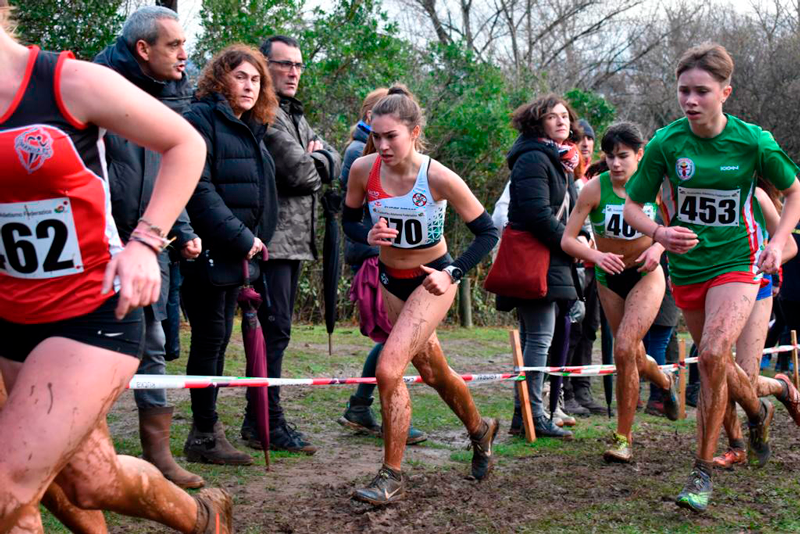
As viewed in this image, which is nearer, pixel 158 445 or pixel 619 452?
pixel 158 445

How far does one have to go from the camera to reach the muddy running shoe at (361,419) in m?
6.68

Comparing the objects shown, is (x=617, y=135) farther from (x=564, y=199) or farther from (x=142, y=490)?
(x=142, y=490)

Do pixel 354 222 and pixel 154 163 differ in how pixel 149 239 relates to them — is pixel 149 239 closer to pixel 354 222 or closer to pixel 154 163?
pixel 154 163

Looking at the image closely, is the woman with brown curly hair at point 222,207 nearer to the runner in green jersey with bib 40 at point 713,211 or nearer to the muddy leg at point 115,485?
the muddy leg at point 115,485

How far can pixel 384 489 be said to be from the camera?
4.63 meters

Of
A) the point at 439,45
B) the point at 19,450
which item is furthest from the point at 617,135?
the point at 439,45

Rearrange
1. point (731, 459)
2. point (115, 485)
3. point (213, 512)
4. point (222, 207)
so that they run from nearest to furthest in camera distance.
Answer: point (115, 485), point (213, 512), point (222, 207), point (731, 459)

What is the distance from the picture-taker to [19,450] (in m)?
2.62

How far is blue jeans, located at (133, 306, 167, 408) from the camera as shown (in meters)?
4.83

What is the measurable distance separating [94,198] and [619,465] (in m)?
4.06

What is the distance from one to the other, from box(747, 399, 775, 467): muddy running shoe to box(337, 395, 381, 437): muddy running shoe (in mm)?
2475

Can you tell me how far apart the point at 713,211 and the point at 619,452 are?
1673mm

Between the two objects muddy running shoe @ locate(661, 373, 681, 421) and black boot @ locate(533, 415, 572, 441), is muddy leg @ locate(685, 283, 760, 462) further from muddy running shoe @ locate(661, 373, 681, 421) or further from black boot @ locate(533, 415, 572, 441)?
muddy running shoe @ locate(661, 373, 681, 421)

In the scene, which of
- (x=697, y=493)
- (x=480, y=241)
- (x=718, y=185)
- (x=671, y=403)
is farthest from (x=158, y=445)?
(x=671, y=403)
